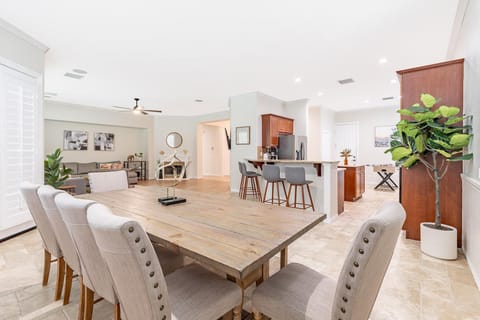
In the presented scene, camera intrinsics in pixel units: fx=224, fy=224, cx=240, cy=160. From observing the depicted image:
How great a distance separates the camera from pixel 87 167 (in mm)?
7613

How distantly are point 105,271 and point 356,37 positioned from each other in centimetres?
386

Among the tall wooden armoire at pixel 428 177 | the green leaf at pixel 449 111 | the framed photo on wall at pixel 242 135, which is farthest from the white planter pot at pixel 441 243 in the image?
the framed photo on wall at pixel 242 135

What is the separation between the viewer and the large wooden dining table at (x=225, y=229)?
970mm

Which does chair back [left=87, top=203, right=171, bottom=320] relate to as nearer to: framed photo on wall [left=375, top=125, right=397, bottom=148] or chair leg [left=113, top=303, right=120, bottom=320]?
chair leg [left=113, top=303, right=120, bottom=320]

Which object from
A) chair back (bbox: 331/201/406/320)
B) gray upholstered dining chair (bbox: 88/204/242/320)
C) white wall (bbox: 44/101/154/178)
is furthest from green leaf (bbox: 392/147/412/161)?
white wall (bbox: 44/101/154/178)

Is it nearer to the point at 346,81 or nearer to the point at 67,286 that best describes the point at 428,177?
the point at 346,81

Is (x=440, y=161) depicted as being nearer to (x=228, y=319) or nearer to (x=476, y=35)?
(x=476, y=35)

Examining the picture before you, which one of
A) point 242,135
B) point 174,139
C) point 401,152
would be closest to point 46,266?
Result: point 401,152

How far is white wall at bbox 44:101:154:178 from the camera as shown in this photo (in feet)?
23.7

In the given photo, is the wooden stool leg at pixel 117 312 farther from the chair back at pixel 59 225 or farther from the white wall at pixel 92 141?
the white wall at pixel 92 141

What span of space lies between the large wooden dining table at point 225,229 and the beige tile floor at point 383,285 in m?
0.83

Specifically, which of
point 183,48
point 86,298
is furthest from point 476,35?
point 86,298

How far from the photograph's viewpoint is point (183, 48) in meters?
3.51

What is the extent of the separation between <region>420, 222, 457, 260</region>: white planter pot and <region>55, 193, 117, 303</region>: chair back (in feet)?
10.0
